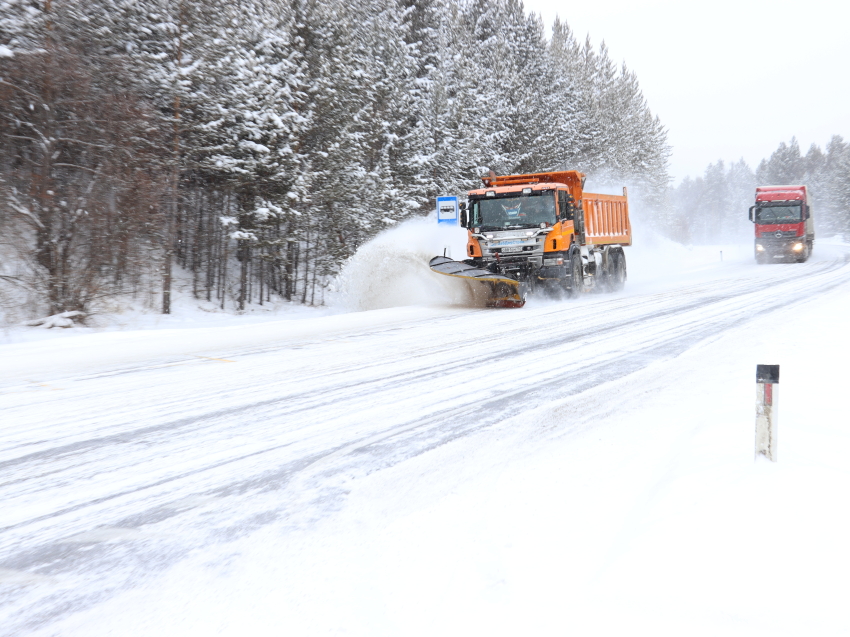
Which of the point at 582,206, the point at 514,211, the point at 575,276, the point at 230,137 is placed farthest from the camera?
the point at 230,137

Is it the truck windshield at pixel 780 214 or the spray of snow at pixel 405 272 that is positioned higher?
the truck windshield at pixel 780 214

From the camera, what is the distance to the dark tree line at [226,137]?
41.4 feet

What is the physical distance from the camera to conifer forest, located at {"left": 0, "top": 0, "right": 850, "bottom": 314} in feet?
41.4

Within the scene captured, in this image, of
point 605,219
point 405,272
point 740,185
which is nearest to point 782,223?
point 605,219

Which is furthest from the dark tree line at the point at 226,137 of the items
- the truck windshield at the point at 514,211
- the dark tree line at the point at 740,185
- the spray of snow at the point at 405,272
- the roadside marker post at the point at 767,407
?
the dark tree line at the point at 740,185

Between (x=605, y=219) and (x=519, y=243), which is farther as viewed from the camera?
(x=605, y=219)

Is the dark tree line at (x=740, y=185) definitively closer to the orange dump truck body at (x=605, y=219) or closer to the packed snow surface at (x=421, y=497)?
the orange dump truck body at (x=605, y=219)

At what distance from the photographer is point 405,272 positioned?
1783 centimetres

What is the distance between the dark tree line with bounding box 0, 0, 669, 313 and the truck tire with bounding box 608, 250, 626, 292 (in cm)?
768

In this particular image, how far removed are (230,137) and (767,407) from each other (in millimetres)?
16904

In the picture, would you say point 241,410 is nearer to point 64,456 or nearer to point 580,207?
point 64,456

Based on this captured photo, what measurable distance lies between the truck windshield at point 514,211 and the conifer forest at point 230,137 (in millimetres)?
5887

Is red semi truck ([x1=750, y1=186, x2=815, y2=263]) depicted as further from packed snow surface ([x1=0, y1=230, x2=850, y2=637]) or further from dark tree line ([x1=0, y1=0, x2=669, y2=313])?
packed snow surface ([x1=0, y1=230, x2=850, y2=637])

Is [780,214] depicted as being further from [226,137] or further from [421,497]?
[421,497]
